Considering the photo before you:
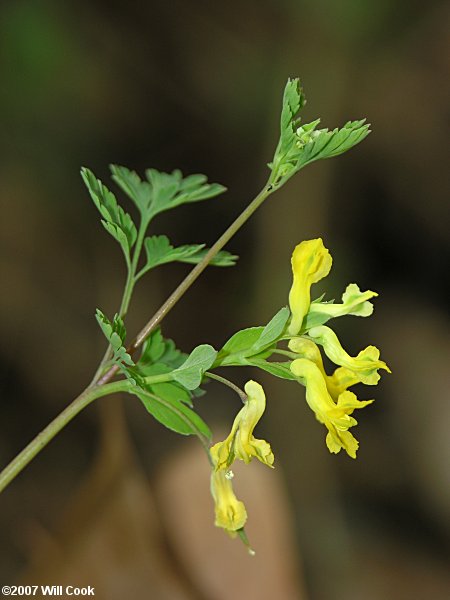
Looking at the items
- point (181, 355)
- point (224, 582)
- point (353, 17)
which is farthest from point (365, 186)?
point (181, 355)

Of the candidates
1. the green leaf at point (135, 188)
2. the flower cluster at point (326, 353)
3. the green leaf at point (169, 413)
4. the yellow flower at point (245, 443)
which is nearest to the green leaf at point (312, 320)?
the flower cluster at point (326, 353)

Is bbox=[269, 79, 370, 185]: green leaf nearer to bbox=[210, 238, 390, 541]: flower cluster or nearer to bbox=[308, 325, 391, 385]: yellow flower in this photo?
bbox=[210, 238, 390, 541]: flower cluster

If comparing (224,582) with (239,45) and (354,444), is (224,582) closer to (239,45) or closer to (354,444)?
(354,444)

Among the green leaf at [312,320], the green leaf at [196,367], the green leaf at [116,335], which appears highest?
the green leaf at [116,335]

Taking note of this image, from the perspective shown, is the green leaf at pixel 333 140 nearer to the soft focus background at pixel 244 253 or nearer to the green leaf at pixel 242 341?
the green leaf at pixel 242 341

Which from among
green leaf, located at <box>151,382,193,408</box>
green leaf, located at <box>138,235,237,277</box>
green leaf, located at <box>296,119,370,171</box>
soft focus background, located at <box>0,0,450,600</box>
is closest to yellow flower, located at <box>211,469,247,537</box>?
green leaf, located at <box>151,382,193,408</box>

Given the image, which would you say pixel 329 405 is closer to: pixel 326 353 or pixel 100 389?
Answer: pixel 326 353
